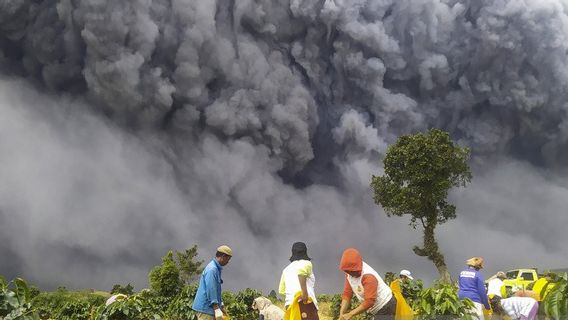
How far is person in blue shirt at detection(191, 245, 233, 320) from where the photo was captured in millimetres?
7039

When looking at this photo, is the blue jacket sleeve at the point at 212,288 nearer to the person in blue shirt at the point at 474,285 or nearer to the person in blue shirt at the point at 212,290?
the person in blue shirt at the point at 212,290

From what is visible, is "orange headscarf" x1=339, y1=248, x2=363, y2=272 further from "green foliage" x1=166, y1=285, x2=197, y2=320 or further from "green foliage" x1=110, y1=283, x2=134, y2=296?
"green foliage" x1=110, y1=283, x2=134, y2=296

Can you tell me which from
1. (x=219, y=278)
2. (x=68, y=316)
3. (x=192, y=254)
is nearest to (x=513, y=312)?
(x=219, y=278)

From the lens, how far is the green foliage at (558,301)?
209 inches

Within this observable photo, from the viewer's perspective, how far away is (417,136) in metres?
31.9

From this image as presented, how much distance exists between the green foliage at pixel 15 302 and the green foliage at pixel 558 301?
580 cm

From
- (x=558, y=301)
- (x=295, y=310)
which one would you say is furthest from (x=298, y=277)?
(x=558, y=301)

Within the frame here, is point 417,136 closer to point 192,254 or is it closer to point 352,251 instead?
point 192,254

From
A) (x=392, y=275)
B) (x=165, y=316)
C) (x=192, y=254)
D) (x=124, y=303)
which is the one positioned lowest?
(x=124, y=303)

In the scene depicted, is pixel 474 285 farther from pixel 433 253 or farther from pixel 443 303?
pixel 433 253

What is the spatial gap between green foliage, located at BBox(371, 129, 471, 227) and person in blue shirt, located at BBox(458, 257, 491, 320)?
73.3 feet

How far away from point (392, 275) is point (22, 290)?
63.6ft

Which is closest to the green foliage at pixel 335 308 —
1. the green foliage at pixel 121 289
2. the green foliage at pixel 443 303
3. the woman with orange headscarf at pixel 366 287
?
the green foliage at pixel 443 303

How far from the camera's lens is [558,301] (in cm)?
540
